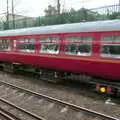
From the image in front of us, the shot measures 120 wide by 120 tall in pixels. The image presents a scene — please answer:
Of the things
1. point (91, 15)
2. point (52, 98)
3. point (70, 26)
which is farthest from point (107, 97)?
point (91, 15)

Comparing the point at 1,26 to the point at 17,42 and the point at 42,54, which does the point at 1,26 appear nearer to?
the point at 17,42

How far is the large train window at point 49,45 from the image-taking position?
463 inches

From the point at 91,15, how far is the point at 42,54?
24.1 ft

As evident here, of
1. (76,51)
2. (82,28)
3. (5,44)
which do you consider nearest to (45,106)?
(76,51)

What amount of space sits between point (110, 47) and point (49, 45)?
12.7 ft

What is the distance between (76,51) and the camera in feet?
34.9

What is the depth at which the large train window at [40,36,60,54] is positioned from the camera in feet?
38.5

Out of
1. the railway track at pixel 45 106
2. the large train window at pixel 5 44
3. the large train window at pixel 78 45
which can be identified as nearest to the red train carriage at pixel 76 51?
the large train window at pixel 78 45

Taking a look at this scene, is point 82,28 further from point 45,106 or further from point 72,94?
point 45,106

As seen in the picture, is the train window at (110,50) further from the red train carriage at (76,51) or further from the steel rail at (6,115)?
the steel rail at (6,115)

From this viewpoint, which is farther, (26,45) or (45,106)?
(26,45)

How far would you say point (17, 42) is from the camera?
1492 centimetres

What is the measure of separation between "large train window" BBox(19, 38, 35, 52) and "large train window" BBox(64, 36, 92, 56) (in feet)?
9.67

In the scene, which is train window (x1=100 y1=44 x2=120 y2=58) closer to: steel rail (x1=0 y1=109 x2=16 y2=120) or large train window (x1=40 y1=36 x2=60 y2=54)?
large train window (x1=40 y1=36 x2=60 y2=54)
